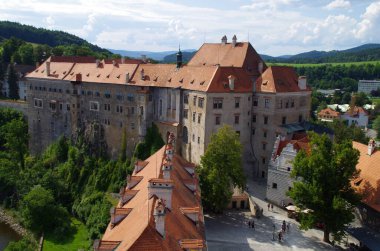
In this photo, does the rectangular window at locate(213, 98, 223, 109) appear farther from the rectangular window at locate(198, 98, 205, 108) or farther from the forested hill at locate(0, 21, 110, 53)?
the forested hill at locate(0, 21, 110, 53)

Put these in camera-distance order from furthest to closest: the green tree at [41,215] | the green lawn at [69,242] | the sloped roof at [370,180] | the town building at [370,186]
→ the green tree at [41,215]
the green lawn at [69,242]
the sloped roof at [370,180]
the town building at [370,186]

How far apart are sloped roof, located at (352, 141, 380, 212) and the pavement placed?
387 cm

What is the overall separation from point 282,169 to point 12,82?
75.6 m

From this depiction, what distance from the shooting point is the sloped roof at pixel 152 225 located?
744 inches

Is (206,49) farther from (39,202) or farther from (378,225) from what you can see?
(378,225)

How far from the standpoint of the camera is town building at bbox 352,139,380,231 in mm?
32781

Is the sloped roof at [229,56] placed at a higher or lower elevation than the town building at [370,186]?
higher

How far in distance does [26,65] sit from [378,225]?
3649 inches

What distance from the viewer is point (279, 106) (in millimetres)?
47594

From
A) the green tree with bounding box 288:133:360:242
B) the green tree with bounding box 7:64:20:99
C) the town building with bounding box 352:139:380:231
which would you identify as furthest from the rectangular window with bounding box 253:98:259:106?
the green tree with bounding box 7:64:20:99

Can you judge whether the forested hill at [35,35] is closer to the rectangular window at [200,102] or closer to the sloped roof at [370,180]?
the rectangular window at [200,102]

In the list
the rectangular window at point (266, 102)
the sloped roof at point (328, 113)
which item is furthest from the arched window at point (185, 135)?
the sloped roof at point (328, 113)

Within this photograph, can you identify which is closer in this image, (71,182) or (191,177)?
(191,177)

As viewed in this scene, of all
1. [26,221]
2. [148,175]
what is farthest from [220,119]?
[26,221]
